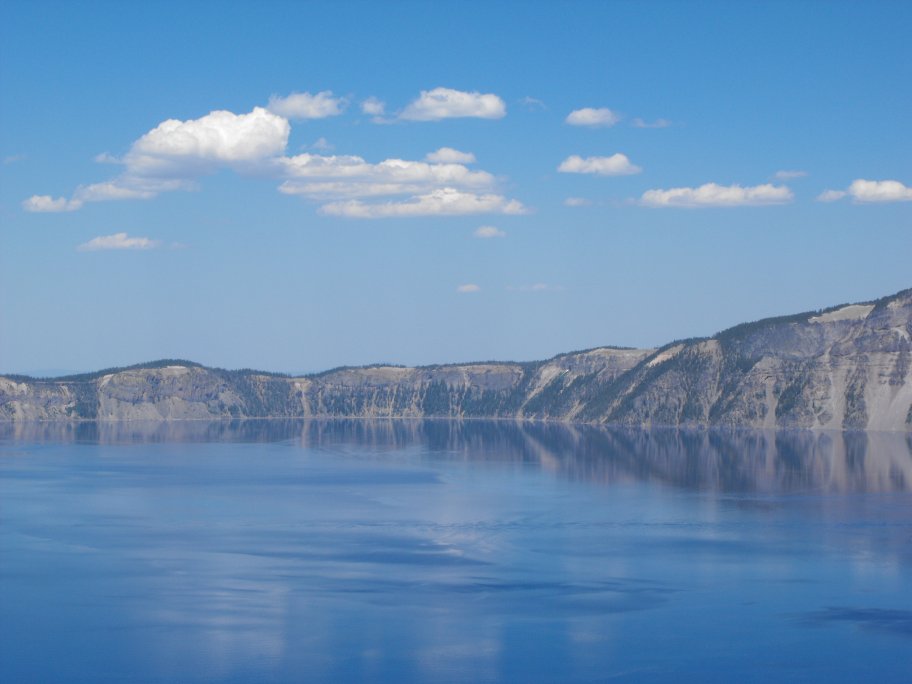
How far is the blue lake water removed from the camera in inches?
1524

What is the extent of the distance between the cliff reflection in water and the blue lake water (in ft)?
3.05

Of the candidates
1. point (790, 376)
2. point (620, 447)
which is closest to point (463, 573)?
point (620, 447)

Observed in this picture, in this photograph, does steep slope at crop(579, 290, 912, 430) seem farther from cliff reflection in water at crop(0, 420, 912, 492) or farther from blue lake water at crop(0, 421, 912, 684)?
blue lake water at crop(0, 421, 912, 684)

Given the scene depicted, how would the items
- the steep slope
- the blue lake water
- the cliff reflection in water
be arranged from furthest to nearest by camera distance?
the steep slope, the cliff reflection in water, the blue lake water

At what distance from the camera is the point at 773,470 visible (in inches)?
3784

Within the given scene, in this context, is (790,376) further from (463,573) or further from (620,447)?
(463,573)

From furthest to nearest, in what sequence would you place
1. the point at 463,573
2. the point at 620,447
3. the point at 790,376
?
the point at 790,376
the point at 620,447
the point at 463,573

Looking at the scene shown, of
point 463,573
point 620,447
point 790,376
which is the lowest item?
point 463,573

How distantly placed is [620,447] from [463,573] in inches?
3063

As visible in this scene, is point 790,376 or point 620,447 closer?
point 620,447

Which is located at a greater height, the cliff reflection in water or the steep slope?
the steep slope

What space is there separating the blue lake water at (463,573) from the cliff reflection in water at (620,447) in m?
0.93

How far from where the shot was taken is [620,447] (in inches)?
5064

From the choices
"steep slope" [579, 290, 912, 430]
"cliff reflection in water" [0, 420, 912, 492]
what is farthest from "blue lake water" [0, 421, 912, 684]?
"steep slope" [579, 290, 912, 430]
